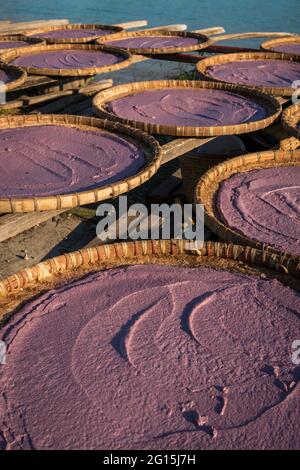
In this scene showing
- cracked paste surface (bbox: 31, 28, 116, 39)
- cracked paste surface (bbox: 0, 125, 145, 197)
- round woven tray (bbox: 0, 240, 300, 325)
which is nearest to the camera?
round woven tray (bbox: 0, 240, 300, 325)

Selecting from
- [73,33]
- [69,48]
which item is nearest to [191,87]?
[69,48]

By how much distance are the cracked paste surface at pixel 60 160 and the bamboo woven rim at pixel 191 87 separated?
0.98 feet

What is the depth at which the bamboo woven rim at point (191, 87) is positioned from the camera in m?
3.32

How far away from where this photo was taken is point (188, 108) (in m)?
3.85

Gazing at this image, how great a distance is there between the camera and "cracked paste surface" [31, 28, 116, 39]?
22.1 feet

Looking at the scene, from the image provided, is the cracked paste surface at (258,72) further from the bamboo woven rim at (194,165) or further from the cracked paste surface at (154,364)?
the cracked paste surface at (154,364)

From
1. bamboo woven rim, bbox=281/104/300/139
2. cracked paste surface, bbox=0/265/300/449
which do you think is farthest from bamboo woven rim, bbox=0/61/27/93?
cracked paste surface, bbox=0/265/300/449

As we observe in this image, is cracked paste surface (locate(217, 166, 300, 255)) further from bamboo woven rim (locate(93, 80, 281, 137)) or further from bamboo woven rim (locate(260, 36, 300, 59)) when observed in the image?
bamboo woven rim (locate(260, 36, 300, 59))

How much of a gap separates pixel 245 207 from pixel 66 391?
135cm

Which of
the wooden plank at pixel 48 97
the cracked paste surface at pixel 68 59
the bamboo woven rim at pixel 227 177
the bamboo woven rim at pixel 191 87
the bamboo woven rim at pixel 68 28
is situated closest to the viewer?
the bamboo woven rim at pixel 227 177

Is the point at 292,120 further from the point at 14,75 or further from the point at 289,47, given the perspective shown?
the point at 289,47

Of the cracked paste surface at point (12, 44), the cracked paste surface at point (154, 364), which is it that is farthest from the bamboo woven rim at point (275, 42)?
the cracked paste surface at point (154, 364)

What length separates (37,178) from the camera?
2.64 metres

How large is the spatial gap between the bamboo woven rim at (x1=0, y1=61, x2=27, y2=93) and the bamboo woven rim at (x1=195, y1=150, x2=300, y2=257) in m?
2.33
